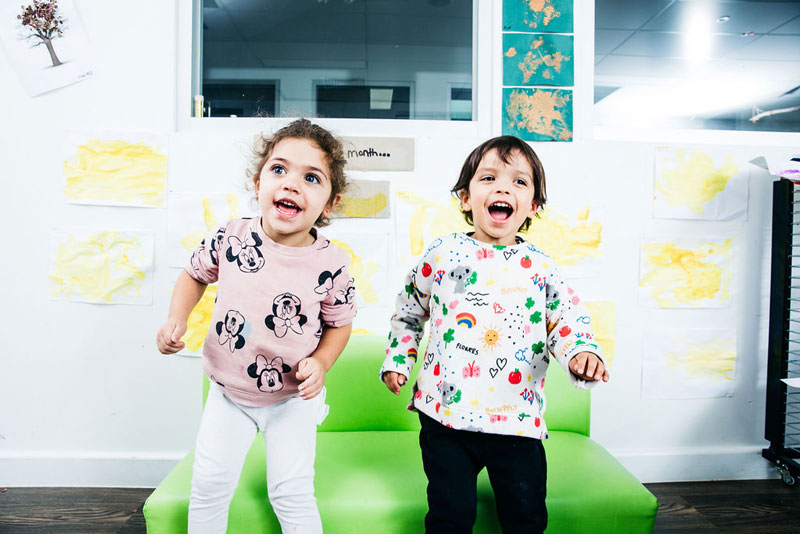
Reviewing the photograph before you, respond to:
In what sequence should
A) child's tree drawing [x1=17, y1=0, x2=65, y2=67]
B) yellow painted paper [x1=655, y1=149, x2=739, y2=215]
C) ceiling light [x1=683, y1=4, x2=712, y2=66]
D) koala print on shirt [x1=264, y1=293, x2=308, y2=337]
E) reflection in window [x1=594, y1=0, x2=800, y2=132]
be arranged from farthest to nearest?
ceiling light [x1=683, y1=4, x2=712, y2=66]
reflection in window [x1=594, y1=0, x2=800, y2=132]
yellow painted paper [x1=655, y1=149, x2=739, y2=215]
child's tree drawing [x1=17, y1=0, x2=65, y2=67]
koala print on shirt [x1=264, y1=293, x2=308, y2=337]

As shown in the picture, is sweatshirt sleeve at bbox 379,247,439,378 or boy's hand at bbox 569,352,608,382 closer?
boy's hand at bbox 569,352,608,382

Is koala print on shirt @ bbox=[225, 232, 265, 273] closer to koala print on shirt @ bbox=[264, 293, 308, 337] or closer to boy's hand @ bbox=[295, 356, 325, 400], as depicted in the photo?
koala print on shirt @ bbox=[264, 293, 308, 337]

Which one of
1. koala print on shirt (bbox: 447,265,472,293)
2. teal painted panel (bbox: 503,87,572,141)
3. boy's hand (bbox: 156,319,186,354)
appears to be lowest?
boy's hand (bbox: 156,319,186,354)

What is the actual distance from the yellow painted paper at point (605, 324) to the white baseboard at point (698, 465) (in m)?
0.34

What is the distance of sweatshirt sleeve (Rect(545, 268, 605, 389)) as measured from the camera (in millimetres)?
876

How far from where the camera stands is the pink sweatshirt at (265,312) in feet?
3.03

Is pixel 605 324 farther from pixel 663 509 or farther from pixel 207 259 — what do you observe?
pixel 207 259

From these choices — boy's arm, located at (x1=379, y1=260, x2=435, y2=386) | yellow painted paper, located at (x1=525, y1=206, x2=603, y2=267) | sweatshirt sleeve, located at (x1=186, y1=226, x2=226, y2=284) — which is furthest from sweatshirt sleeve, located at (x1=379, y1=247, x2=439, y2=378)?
yellow painted paper, located at (x1=525, y1=206, x2=603, y2=267)

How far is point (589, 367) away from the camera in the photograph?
836 mm

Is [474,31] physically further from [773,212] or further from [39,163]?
[39,163]

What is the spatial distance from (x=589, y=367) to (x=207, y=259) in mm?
A: 749

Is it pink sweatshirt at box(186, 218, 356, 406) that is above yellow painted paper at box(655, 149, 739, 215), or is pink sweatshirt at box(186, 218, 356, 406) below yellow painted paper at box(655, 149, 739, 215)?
below

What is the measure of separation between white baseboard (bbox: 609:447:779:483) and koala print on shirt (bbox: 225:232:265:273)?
1318 mm

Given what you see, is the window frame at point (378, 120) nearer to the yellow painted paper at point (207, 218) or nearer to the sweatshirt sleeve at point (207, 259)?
the yellow painted paper at point (207, 218)
